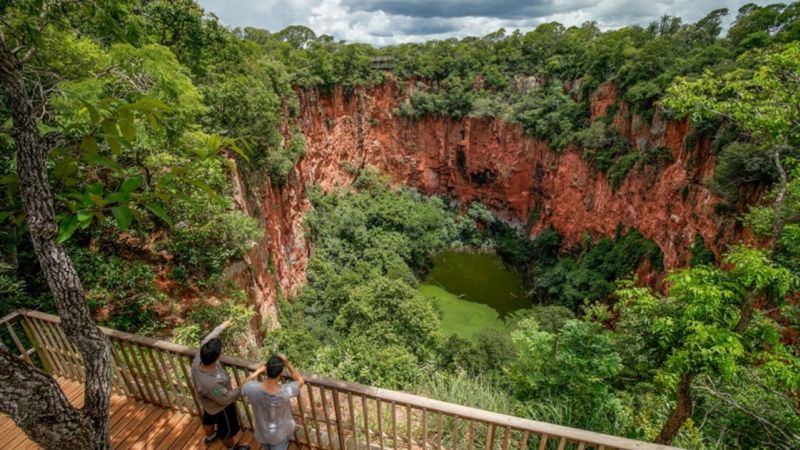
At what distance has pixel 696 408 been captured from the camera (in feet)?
23.0

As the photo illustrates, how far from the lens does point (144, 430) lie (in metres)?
4.00

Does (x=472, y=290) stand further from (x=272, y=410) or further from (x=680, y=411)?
(x=272, y=410)

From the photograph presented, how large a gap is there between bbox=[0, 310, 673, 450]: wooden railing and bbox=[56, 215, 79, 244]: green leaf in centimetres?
207

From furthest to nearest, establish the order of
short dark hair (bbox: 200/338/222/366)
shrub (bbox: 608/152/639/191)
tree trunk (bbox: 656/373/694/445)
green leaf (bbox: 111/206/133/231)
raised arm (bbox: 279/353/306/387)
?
shrub (bbox: 608/152/639/191)
tree trunk (bbox: 656/373/694/445)
short dark hair (bbox: 200/338/222/366)
raised arm (bbox: 279/353/306/387)
green leaf (bbox: 111/206/133/231)

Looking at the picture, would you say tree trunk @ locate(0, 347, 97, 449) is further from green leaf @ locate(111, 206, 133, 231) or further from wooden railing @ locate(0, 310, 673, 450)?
wooden railing @ locate(0, 310, 673, 450)

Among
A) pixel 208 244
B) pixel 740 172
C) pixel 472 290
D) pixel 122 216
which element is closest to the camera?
pixel 122 216

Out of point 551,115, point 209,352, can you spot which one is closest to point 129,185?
point 209,352

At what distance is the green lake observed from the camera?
21.0 m

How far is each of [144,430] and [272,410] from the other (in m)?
1.89

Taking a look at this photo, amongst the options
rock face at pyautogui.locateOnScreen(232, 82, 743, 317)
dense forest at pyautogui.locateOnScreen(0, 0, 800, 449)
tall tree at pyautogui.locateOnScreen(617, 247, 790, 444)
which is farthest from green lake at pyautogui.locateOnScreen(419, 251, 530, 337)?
tall tree at pyautogui.locateOnScreen(617, 247, 790, 444)

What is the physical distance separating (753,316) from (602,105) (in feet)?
63.5

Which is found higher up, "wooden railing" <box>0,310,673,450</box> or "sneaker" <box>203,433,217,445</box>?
"wooden railing" <box>0,310,673,450</box>

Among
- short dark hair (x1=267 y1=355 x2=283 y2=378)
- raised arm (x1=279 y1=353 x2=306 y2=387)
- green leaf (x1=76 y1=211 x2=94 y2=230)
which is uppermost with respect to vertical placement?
green leaf (x1=76 y1=211 x2=94 y2=230)

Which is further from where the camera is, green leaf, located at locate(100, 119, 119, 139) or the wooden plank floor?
the wooden plank floor
